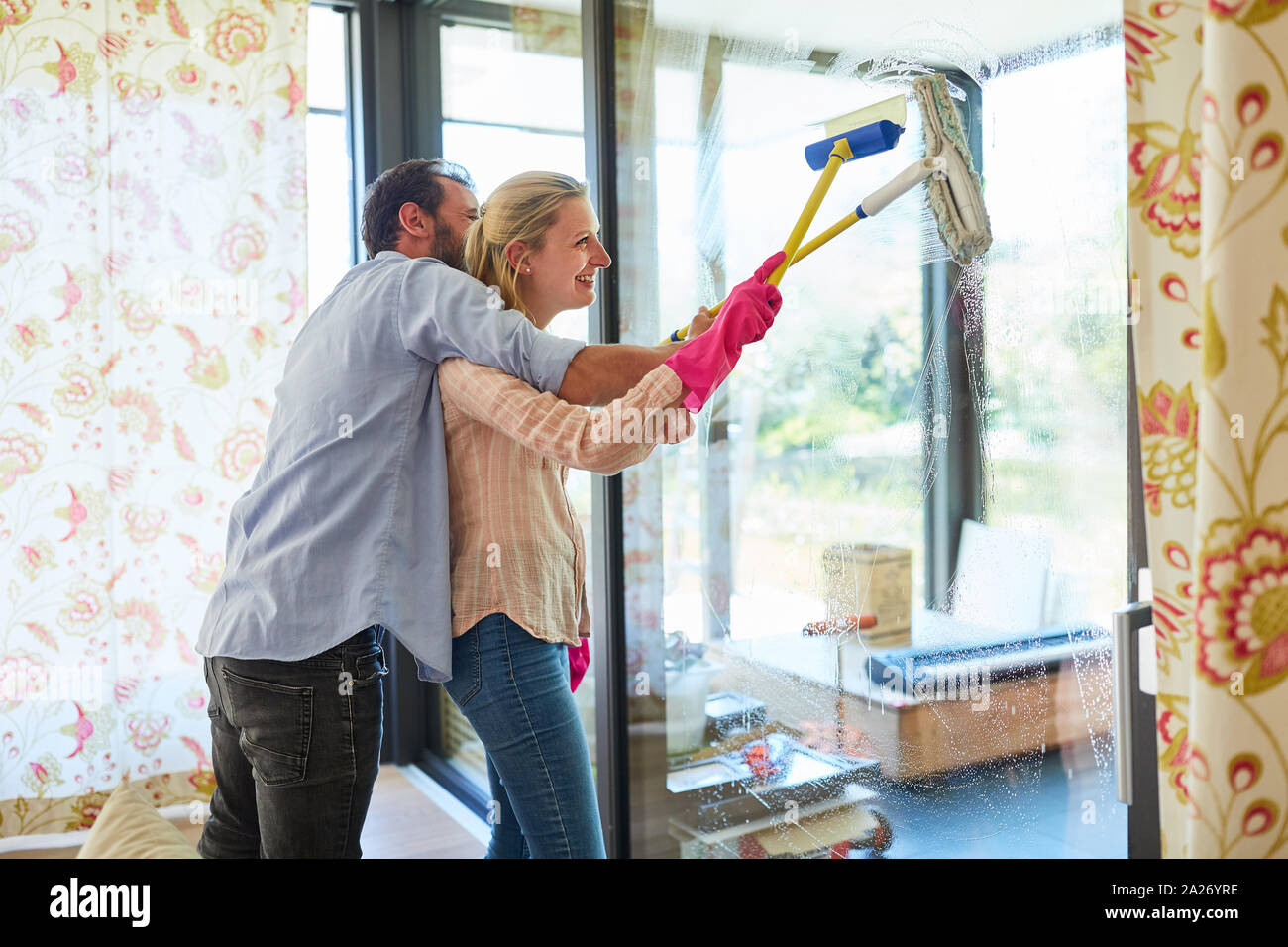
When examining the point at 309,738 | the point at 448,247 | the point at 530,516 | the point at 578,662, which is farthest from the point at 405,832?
the point at 448,247

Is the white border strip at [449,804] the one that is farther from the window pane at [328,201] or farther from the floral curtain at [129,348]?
the window pane at [328,201]

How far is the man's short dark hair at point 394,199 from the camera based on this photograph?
144 cm

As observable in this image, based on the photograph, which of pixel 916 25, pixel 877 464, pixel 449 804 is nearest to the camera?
pixel 916 25

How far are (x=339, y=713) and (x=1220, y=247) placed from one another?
107 centimetres

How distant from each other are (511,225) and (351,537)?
47 centimetres

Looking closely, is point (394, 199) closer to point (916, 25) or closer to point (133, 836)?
point (916, 25)

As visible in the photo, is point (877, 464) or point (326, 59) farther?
point (326, 59)

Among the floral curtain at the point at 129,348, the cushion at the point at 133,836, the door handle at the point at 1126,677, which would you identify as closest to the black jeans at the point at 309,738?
the cushion at the point at 133,836

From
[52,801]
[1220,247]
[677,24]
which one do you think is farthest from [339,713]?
[52,801]

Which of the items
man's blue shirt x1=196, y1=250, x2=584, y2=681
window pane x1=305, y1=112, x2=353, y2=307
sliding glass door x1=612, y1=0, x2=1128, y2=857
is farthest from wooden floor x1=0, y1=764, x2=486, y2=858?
window pane x1=305, y1=112, x2=353, y2=307

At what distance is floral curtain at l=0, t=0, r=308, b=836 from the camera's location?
2443 mm

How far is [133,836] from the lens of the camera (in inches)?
51.1
